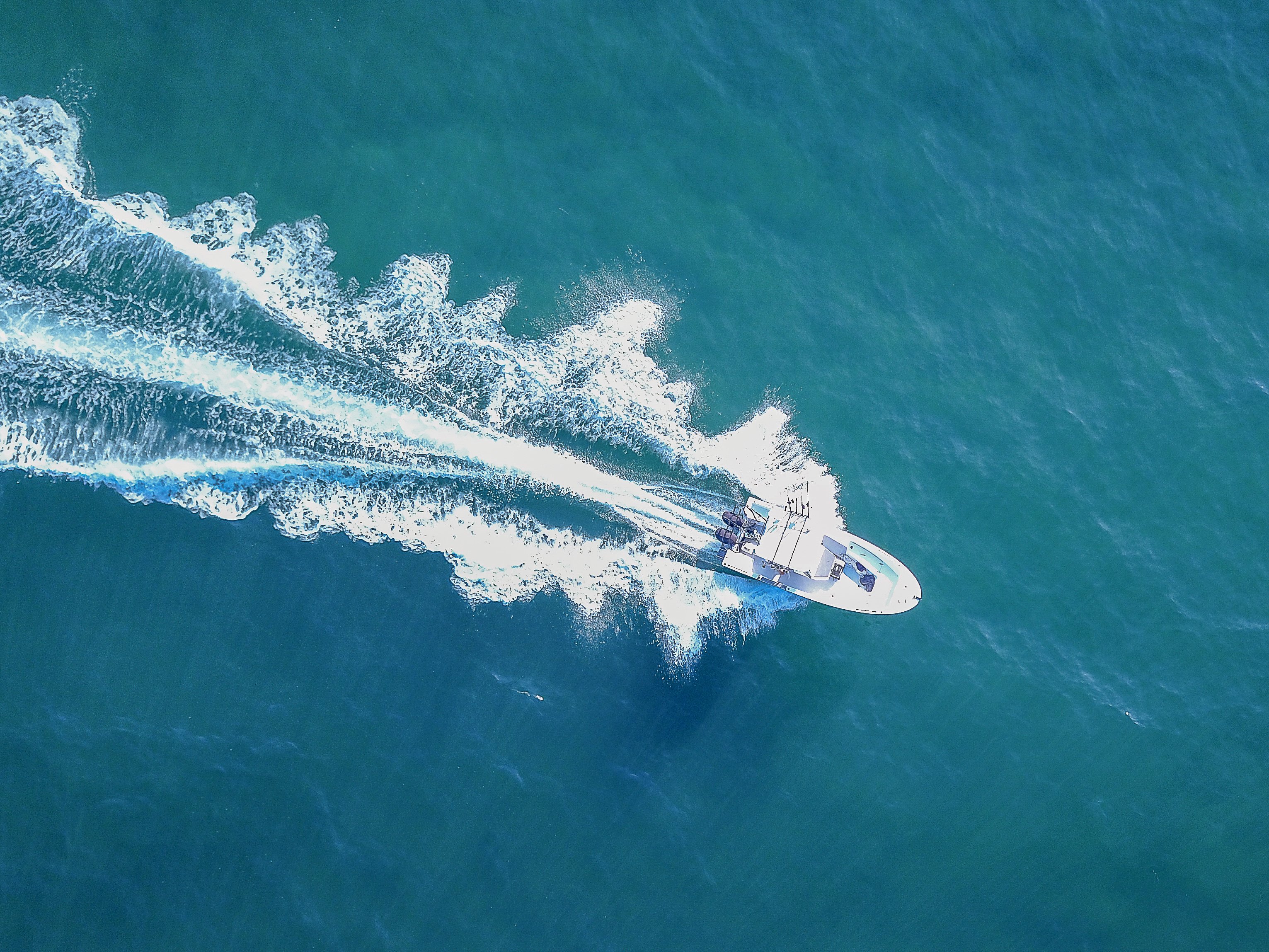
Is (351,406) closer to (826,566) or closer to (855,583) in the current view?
(826,566)

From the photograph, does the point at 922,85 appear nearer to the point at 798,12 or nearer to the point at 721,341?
the point at 798,12

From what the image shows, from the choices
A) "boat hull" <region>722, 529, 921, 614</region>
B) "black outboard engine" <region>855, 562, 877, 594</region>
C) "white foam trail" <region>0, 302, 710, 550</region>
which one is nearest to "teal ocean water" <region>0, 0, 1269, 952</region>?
"white foam trail" <region>0, 302, 710, 550</region>

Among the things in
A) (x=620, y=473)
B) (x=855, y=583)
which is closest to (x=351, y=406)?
(x=620, y=473)

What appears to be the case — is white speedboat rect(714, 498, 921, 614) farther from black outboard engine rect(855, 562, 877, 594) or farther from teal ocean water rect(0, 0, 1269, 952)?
teal ocean water rect(0, 0, 1269, 952)

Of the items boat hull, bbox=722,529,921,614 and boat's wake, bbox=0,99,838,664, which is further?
boat hull, bbox=722,529,921,614

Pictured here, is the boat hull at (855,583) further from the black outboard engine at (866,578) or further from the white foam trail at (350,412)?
the white foam trail at (350,412)

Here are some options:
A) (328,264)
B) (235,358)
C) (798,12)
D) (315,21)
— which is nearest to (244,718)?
(235,358)
